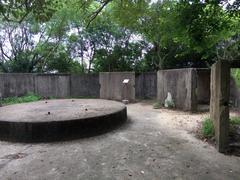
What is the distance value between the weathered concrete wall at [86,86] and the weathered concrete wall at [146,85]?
2172 millimetres

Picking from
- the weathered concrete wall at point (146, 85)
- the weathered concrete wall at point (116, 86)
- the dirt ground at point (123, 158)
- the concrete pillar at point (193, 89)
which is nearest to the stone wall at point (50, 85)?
the weathered concrete wall at point (116, 86)

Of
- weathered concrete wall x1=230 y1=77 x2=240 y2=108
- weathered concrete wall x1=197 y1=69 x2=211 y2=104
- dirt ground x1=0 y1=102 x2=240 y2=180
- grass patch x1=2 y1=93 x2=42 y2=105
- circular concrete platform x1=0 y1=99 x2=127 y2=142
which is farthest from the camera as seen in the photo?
grass patch x1=2 y1=93 x2=42 y2=105

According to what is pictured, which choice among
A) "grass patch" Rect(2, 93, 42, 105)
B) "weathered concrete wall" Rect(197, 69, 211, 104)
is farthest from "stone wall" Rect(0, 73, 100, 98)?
"weathered concrete wall" Rect(197, 69, 211, 104)

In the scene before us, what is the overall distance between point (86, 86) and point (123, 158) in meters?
9.47

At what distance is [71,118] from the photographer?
229 inches

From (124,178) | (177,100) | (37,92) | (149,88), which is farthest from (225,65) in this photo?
(37,92)

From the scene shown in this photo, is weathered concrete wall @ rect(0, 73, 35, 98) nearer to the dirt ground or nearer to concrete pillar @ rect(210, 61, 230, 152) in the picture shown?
the dirt ground

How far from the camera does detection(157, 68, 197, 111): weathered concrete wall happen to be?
8.61m

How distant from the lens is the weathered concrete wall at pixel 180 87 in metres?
8.61

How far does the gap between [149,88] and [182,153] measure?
8.75m

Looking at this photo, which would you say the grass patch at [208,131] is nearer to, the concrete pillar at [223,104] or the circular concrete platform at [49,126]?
the concrete pillar at [223,104]

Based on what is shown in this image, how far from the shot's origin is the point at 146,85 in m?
13.3

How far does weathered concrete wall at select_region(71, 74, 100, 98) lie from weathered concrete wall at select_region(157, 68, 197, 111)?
4288 millimetres

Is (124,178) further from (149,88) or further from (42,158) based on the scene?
(149,88)
